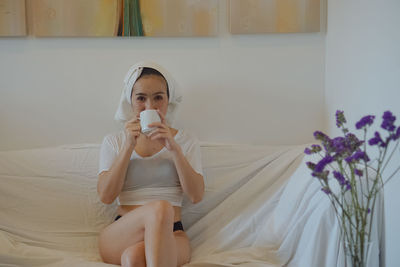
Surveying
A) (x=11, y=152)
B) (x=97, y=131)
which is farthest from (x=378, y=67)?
(x=11, y=152)

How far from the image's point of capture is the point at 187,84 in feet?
7.35

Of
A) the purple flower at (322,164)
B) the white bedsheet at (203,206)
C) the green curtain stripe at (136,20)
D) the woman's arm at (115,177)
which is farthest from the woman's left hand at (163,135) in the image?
the purple flower at (322,164)

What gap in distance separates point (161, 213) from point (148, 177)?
33 centimetres

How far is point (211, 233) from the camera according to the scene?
1.98 metres

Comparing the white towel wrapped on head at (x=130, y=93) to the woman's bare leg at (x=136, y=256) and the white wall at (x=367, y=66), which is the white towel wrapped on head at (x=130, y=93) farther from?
the white wall at (x=367, y=66)

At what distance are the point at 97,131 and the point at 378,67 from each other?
1409mm

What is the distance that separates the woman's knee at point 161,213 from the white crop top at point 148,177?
A: 0.25m

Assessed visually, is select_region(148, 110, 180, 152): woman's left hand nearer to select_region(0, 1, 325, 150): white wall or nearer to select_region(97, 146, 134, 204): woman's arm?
select_region(97, 146, 134, 204): woman's arm

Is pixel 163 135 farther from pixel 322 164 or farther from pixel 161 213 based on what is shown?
pixel 322 164

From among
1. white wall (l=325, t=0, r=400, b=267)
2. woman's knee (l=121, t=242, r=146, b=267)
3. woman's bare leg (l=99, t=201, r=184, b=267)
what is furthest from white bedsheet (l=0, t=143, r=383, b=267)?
white wall (l=325, t=0, r=400, b=267)

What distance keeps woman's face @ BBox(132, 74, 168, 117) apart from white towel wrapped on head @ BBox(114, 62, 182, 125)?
3cm

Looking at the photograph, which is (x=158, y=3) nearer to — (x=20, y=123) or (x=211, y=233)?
(x=20, y=123)

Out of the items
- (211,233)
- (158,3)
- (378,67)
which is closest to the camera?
(378,67)

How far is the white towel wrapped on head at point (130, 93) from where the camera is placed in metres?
1.92
